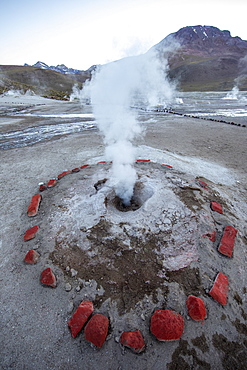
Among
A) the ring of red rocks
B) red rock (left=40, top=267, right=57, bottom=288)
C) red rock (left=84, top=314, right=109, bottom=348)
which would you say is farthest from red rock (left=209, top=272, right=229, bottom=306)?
red rock (left=40, top=267, right=57, bottom=288)

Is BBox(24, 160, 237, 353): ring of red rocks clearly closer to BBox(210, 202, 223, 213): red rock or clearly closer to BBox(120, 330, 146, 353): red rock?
BBox(120, 330, 146, 353): red rock

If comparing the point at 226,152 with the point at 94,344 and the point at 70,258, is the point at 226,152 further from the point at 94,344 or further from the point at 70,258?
the point at 94,344

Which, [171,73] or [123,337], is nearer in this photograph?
[123,337]

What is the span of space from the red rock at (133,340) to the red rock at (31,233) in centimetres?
166

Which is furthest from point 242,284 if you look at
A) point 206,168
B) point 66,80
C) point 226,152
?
point 66,80

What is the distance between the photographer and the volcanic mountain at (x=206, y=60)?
5947 centimetres

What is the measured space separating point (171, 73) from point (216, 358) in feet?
318

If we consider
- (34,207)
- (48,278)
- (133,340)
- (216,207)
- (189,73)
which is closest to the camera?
(133,340)

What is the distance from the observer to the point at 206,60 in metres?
80.1

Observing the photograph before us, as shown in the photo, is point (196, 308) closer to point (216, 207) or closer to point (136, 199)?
point (216, 207)

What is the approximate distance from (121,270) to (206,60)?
10053 centimetres

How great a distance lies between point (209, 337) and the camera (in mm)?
1566

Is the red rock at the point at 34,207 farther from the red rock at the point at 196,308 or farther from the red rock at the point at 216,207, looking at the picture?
the red rock at the point at 216,207

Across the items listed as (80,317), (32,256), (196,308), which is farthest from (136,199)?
(80,317)
